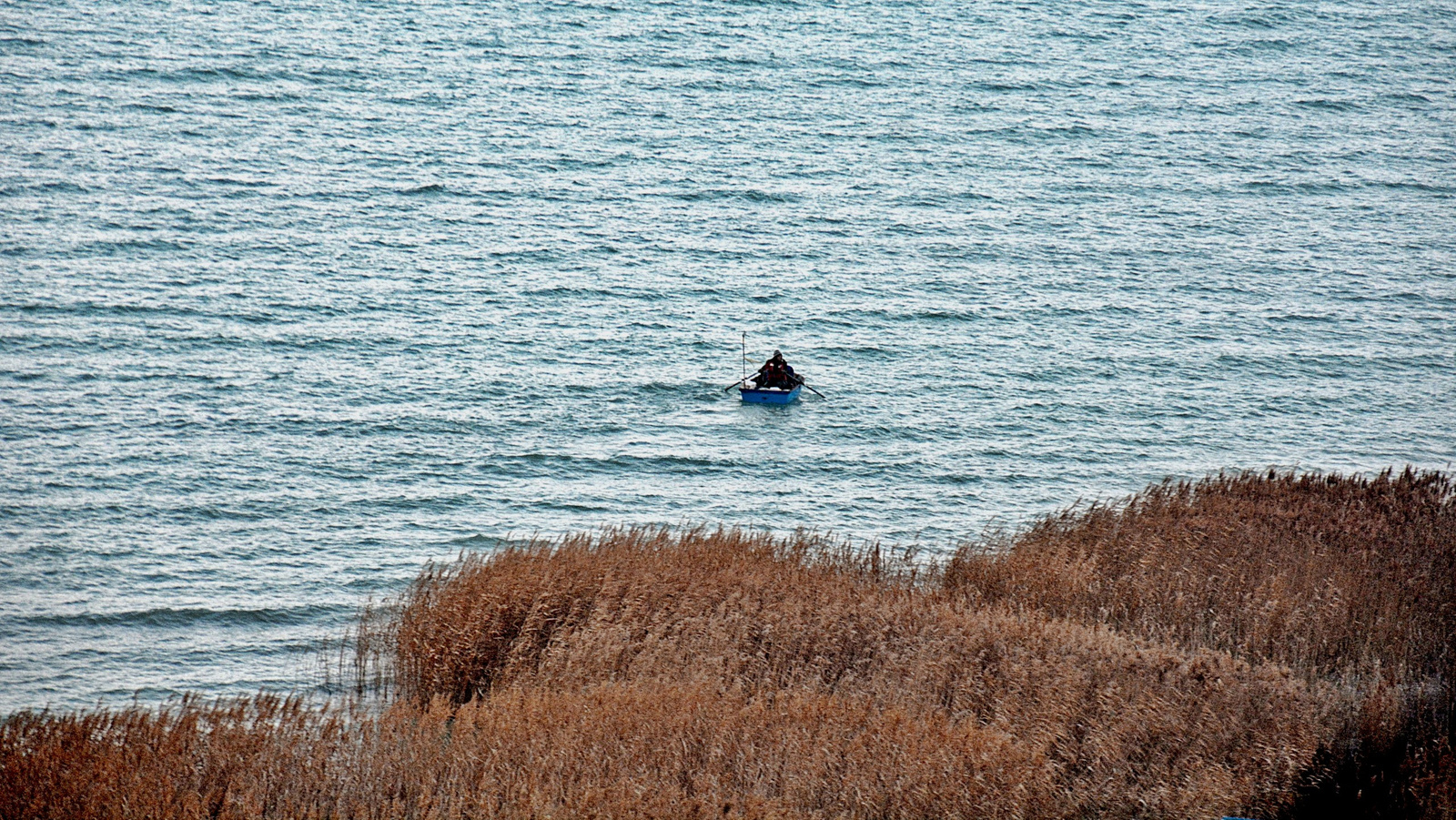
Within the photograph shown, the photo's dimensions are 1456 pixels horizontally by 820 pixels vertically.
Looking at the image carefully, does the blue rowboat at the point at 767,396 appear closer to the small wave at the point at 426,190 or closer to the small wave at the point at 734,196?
the small wave at the point at 734,196

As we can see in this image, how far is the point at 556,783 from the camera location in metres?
11.4

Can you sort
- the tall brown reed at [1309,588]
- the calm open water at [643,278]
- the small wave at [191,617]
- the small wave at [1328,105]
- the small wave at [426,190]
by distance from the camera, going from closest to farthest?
1. the tall brown reed at [1309,588]
2. the small wave at [191,617]
3. the calm open water at [643,278]
4. the small wave at [426,190]
5. the small wave at [1328,105]

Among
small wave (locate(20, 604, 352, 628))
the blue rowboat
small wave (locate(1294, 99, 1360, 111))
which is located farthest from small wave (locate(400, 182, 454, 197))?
small wave (locate(1294, 99, 1360, 111))

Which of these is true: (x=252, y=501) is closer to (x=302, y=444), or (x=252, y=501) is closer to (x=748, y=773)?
(x=302, y=444)

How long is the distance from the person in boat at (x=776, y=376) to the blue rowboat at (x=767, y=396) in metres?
0.14

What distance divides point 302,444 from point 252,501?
12.6 feet

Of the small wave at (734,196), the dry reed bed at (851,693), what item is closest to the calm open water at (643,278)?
the small wave at (734,196)

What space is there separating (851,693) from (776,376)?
20354 millimetres

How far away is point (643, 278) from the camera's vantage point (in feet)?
148

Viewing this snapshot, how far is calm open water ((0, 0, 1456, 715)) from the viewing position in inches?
1043

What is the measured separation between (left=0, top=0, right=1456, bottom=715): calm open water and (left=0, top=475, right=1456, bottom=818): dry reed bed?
517 cm

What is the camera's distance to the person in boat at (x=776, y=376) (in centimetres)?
3428

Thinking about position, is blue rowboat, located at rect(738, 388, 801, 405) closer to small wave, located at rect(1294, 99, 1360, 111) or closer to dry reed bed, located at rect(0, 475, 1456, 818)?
dry reed bed, located at rect(0, 475, 1456, 818)

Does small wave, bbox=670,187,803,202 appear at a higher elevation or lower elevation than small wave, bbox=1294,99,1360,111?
lower
